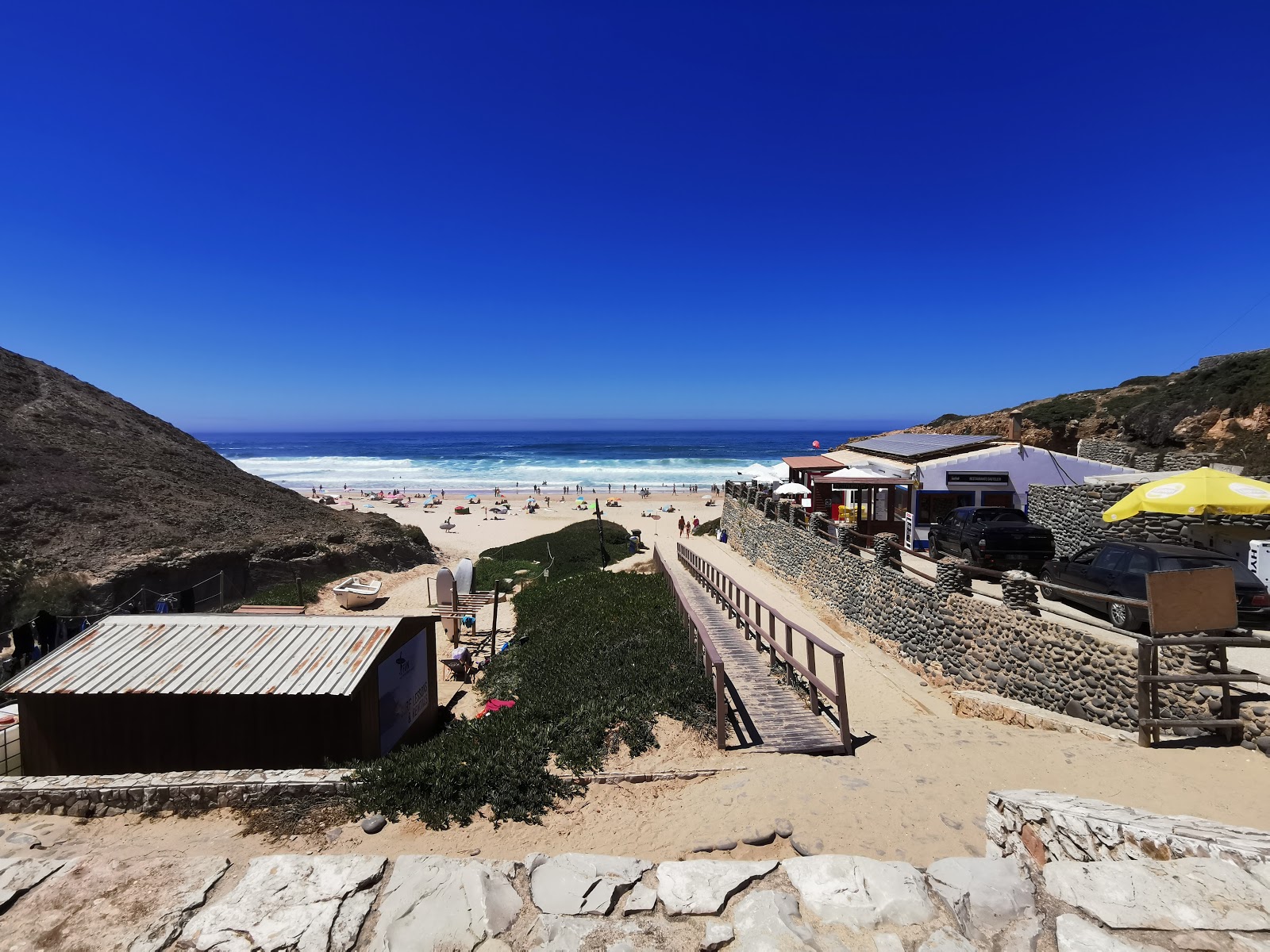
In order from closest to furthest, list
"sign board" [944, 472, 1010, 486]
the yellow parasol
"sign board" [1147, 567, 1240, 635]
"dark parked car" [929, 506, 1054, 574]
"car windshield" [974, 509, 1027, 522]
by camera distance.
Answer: "sign board" [1147, 567, 1240, 635] < the yellow parasol < "dark parked car" [929, 506, 1054, 574] < "car windshield" [974, 509, 1027, 522] < "sign board" [944, 472, 1010, 486]

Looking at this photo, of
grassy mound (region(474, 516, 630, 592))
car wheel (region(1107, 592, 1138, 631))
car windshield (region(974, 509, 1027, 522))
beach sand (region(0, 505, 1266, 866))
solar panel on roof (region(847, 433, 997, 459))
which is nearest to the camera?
beach sand (region(0, 505, 1266, 866))

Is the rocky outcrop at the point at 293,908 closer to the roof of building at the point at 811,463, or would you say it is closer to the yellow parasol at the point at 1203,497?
the yellow parasol at the point at 1203,497

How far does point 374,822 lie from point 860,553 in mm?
12349

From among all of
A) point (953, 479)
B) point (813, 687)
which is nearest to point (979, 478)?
point (953, 479)

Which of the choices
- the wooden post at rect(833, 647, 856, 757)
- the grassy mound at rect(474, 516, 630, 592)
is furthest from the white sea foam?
the wooden post at rect(833, 647, 856, 757)

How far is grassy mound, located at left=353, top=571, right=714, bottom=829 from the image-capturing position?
6156 mm

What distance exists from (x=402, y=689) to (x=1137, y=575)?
444 inches

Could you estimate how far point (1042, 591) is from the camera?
34.8 feet

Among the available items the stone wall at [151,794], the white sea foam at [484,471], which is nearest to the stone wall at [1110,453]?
the stone wall at [151,794]

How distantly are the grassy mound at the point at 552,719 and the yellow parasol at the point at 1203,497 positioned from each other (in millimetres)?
7589

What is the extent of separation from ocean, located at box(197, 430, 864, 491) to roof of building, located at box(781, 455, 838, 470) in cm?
370

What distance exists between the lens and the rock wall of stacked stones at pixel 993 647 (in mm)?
7418

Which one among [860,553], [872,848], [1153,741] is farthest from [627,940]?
[860,553]

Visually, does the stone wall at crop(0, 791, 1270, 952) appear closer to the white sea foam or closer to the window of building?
the window of building
